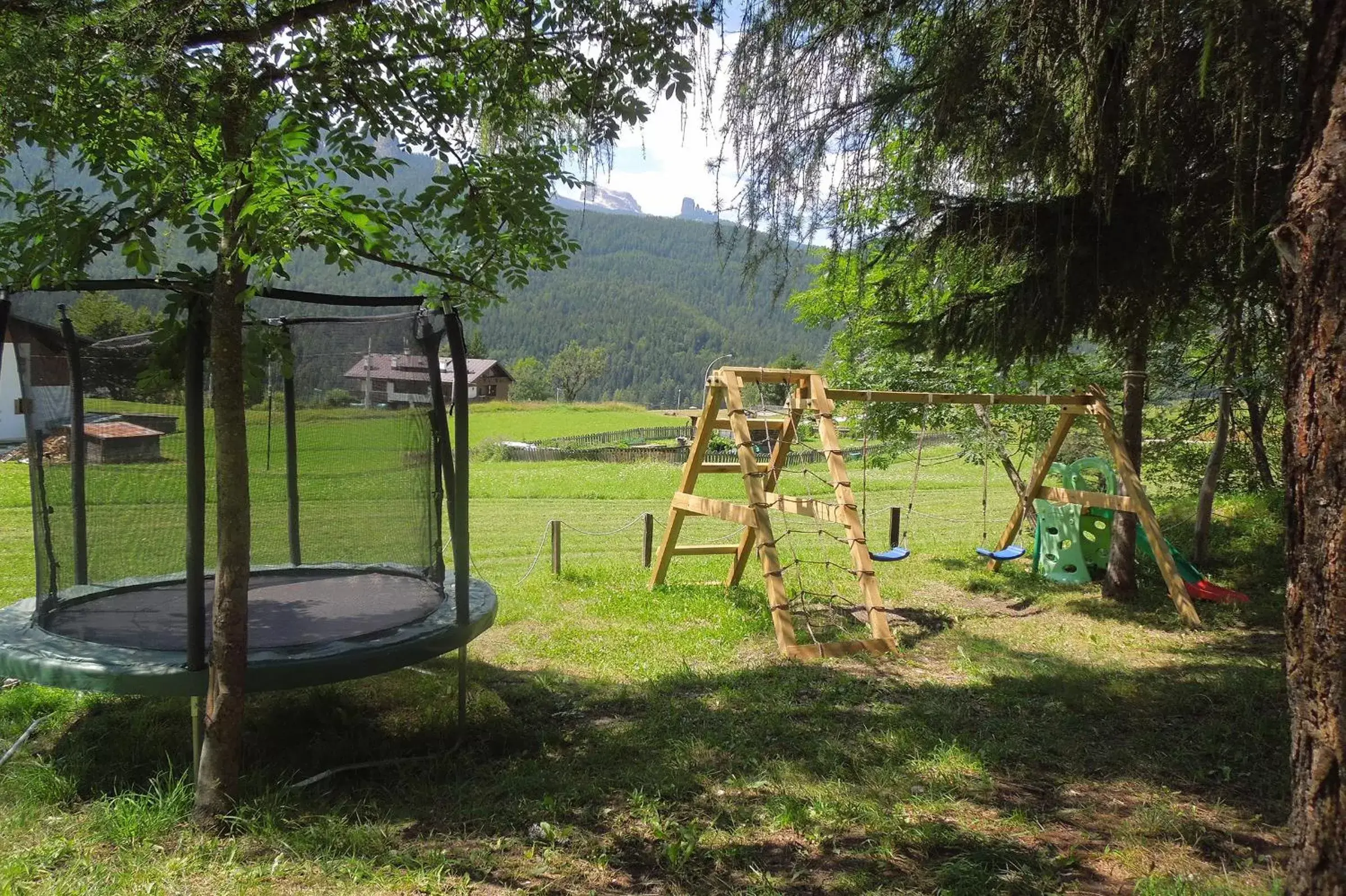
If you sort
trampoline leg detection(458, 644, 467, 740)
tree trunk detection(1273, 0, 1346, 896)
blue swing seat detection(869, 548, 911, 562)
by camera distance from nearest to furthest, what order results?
tree trunk detection(1273, 0, 1346, 896), trampoline leg detection(458, 644, 467, 740), blue swing seat detection(869, 548, 911, 562)

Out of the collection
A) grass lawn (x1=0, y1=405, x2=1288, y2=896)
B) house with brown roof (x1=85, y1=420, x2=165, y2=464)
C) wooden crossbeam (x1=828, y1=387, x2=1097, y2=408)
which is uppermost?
wooden crossbeam (x1=828, y1=387, x2=1097, y2=408)

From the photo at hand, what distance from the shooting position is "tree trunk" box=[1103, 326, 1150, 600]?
768cm

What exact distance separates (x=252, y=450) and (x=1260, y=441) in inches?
420

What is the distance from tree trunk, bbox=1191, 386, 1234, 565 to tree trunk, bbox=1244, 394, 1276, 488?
1.27 meters

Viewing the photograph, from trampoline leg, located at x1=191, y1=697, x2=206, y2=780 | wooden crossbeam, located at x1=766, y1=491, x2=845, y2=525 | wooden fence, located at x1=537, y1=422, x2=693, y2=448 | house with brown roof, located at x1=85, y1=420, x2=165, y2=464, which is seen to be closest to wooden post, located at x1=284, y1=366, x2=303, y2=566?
house with brown roof, located at x1=85, y1=420, x2=165, y2=464

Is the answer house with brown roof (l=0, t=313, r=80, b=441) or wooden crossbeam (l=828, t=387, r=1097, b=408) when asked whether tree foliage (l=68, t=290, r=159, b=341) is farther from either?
wooden crossbeam (l=828, t=387, r=1097, b=408)

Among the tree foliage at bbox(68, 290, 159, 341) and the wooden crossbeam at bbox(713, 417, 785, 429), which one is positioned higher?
the tree foliage at bbox(68, 290, 159, 341)

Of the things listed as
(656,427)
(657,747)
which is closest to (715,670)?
(657,747)

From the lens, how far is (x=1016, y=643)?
6.57 meters

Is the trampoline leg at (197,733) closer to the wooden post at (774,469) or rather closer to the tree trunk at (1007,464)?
the wooden post at (774,469)

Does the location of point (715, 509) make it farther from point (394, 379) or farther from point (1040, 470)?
point (1040, 470)

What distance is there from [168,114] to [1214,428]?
35.9 ft

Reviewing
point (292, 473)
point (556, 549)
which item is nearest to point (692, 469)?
point (556, 549)

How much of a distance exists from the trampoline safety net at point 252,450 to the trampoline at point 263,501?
0.01 m
